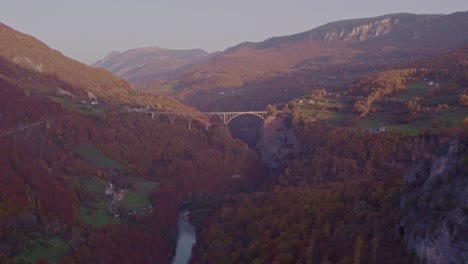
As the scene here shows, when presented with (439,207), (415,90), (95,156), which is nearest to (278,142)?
(415,90)

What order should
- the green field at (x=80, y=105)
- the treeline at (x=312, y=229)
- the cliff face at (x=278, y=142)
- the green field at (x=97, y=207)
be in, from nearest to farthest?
the treeline at (x=312, y=229), the green field at (x=97, y=207), the cliff face at (x=278, y=142), the green field at (x=80, y=105)

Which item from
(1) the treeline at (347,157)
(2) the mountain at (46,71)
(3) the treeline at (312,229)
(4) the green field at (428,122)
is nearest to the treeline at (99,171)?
(3) the treeline at (312,229)

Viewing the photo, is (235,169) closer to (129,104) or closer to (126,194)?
(126,194)

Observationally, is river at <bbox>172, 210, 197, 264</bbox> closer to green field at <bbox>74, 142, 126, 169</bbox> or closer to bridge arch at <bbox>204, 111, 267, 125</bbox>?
green field at <bbox>74, 142, 126, 169</bbox>

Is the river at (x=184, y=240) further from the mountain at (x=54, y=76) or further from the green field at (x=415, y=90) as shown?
the green field at (x=415, y=90)

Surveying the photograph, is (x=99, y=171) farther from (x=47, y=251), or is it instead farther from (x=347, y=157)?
(x=347, y=157)

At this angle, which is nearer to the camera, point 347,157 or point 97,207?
point 97,207

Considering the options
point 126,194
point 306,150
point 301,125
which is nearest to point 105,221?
point 126,194
